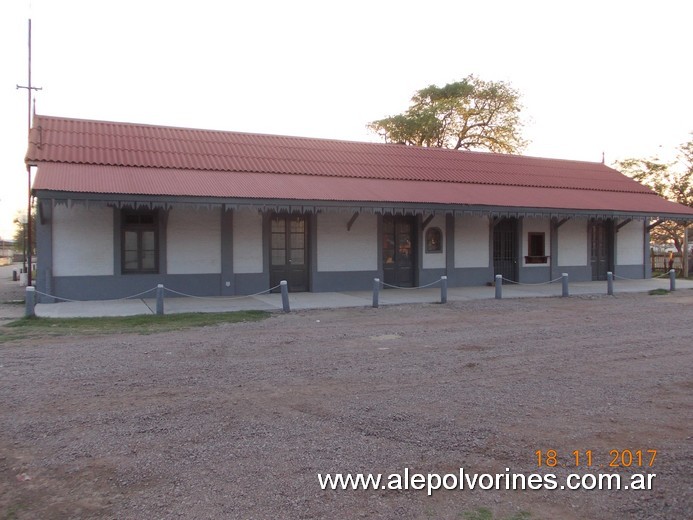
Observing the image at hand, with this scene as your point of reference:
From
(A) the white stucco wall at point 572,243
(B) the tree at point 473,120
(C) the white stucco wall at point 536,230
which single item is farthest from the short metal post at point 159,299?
(B) the tree at point 473,120

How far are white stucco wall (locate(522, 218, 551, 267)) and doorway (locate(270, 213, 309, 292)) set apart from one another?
881cm

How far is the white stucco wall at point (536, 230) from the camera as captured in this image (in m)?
21.0

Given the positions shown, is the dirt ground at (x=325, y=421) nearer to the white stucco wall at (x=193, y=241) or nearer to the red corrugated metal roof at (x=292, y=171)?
the white stucco wall at (x=193, y=241)

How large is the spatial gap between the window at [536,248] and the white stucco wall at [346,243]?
21.8 feet

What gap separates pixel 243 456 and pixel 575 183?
22.6 metres

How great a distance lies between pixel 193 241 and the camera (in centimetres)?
1606

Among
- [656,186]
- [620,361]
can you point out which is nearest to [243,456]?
[620,361]

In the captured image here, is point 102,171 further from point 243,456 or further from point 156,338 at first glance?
point 243,456

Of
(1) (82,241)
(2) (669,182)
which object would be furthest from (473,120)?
(1) (82,241)

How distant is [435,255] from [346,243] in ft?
11.6

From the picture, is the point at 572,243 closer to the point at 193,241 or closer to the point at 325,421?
the point at 193,241

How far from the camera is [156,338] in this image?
9797 millimetres

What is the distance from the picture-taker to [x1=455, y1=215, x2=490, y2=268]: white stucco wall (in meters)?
19.8
